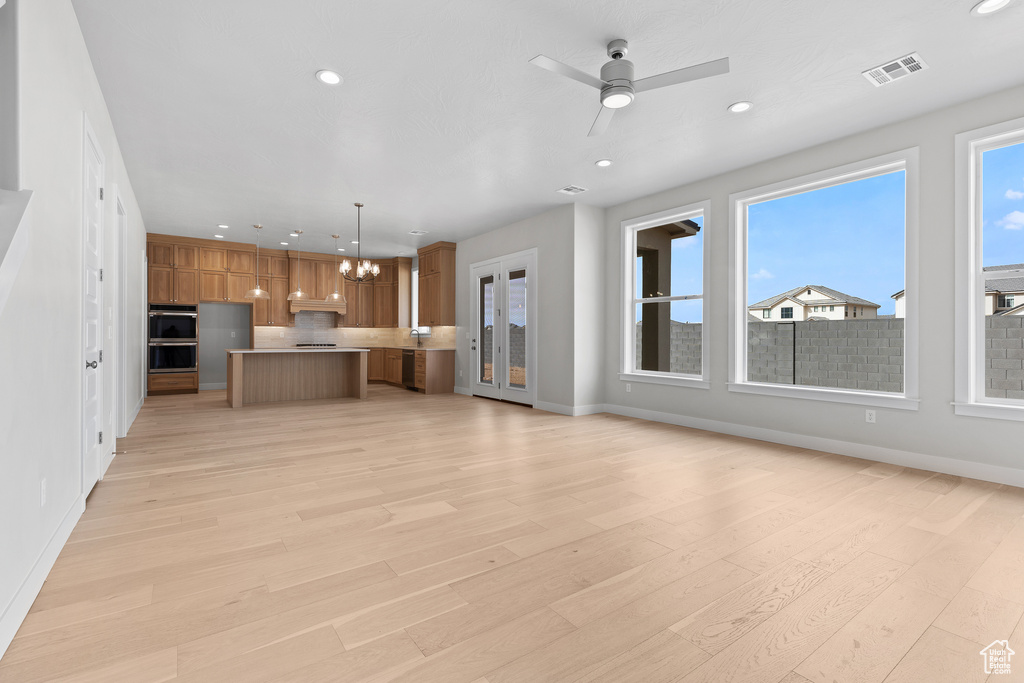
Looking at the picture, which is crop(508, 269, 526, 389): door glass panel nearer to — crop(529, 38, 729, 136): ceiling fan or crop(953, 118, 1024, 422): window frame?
crop(529, 38, 729, 136): ceiling fan

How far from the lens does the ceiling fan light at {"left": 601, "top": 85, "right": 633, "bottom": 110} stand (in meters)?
2.89

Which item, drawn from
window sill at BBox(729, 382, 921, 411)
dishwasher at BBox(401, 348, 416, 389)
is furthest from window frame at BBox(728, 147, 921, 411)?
dishwasher at BBox(401, 348, 416, 389)

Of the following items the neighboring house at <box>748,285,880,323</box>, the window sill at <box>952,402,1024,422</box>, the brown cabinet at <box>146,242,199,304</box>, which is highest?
the brown cabinet at <box>146,242,199,304</box>

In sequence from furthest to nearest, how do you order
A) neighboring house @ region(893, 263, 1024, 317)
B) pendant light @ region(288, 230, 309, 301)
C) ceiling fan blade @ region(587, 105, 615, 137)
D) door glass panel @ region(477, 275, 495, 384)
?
pendant light @ region(288, 230, 309, 301)
door glass panel @ region(477, 275, 495, 384)
neighboring house @ region(893, 263, 1024, 317)
ceiling fan blade @ region(587, 105, 615, 137)

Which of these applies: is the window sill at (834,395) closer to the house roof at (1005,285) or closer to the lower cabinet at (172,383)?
the house roof at (1005,285)

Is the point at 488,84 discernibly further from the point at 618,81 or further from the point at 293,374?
the point at 293,374

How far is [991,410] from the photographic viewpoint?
3479 mm

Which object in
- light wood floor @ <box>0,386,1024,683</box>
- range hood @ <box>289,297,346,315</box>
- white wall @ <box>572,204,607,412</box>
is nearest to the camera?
light wood floor @ <box>0,386,1024,683</box>

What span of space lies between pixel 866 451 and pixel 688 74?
3461 millimetres

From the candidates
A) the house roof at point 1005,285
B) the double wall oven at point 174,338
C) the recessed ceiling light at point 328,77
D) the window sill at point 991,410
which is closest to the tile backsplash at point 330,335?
the double wall oven at point 174,338

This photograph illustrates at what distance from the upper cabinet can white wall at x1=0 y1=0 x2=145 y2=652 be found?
6.06 m

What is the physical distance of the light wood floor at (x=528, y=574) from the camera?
1.53 m

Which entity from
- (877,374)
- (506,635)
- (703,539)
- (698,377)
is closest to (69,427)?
(506,635)

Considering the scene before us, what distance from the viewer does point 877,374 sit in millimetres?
4223
